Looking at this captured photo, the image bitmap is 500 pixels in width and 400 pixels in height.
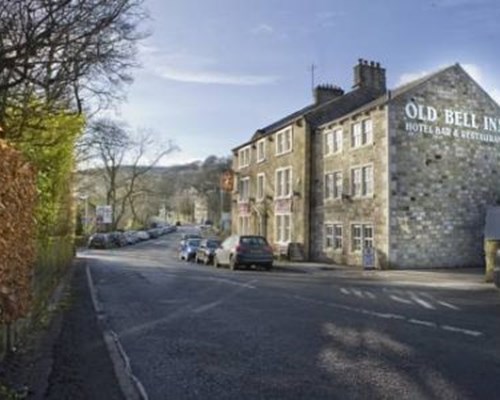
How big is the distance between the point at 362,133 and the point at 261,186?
15375 mm

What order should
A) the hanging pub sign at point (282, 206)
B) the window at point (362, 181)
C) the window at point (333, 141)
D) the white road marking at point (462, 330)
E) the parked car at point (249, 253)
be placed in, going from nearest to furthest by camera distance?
the white road marking at point (462, 330)
the parked car at point (249, 253)
the window at point (362, 181)
the window at point (333, 141)
the hanging pub sign at point (282, 206)

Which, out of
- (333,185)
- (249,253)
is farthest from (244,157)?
(249,253)

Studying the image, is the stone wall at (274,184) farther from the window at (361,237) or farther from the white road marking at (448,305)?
the white road marking at (448,305)

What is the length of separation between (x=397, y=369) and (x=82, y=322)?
668 cm

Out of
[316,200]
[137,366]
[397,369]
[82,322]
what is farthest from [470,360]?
[316,200]

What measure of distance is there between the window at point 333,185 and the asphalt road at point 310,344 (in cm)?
1878

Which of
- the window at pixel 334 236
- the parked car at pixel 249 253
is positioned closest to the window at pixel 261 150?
the window at pixel 334 236

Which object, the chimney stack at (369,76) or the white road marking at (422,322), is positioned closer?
the white road marking at (422,322)

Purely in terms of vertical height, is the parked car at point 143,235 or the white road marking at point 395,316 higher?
the parked car at point 143,235

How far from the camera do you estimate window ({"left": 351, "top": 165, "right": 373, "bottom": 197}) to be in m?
32.8

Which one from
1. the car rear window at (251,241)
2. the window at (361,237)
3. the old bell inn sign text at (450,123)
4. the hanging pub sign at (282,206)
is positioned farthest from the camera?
the hanging pub sign at (282,206)

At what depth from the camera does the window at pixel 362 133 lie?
33.0 metres

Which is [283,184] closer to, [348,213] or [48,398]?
[348,213]

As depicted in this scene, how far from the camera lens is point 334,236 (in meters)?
36.4
